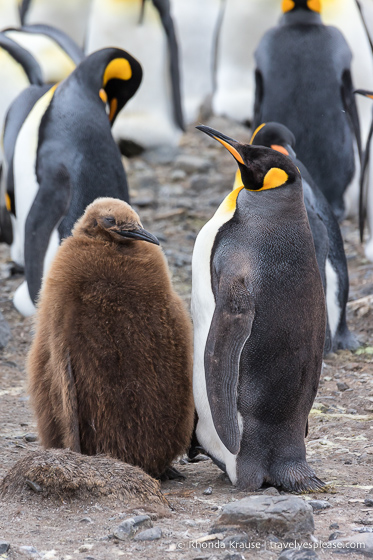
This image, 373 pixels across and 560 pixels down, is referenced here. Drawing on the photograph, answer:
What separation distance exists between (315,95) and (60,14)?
203 inches

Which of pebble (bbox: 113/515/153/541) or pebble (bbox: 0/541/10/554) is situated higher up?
pebble (bbox: 0/541/10/554)

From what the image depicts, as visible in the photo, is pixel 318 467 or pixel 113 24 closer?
pixel 318 467

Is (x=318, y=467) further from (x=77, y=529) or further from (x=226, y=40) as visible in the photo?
(x=226, y=40)

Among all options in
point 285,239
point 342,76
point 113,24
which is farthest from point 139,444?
point 113,24

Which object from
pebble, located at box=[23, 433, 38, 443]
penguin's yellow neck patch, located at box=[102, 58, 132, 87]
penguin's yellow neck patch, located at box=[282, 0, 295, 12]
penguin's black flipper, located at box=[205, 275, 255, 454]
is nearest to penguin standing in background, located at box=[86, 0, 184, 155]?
penguin's yellow neck patch, located at box=[282, 0, 295, 12]

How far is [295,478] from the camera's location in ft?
9.87

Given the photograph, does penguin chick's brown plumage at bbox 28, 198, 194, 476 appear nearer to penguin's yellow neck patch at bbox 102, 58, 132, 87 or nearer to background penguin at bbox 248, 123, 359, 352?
background penguin at bbox 248, 123, 359, 352

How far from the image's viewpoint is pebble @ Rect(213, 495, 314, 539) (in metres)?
2.42

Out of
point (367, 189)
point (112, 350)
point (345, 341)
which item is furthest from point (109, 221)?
point (367, 189)

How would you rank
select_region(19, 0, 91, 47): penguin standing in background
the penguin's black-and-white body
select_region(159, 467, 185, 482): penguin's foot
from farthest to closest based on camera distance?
1. select_region(19, 0, 91, 47): penguin standing in background
2. the penguin's black-and-white body
3. select_region(159, 467, 185, 482): penguin's foot

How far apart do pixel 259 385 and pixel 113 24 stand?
768 cm

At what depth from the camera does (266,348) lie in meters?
3.04

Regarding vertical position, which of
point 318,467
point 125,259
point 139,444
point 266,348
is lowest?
point 318,467

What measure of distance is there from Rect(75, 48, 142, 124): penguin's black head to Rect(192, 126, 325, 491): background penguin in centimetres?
242
